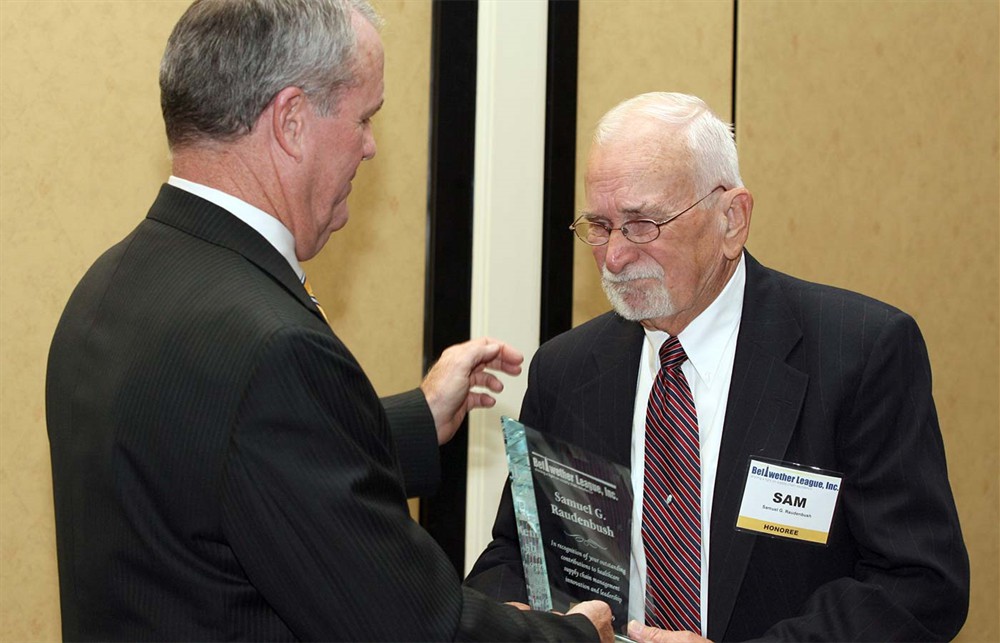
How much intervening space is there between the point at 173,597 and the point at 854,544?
129 centimetres

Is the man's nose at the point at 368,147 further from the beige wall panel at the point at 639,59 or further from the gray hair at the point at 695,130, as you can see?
the beige wall panel at the point at 639,59

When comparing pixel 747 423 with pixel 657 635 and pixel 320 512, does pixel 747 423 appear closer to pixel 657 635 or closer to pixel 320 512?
pixel 657 635

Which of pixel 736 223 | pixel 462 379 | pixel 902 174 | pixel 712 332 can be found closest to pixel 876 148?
pixel 902 174

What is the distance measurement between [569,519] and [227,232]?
32.5 inches

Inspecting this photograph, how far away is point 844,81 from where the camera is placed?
4.23 meters

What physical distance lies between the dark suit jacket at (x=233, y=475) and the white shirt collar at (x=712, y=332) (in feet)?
2.79

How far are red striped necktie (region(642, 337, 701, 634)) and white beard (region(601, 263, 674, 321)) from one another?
0.14 meters

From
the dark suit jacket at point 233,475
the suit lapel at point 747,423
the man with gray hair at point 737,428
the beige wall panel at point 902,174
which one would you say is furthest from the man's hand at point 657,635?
the beige wall panel at point 902,174

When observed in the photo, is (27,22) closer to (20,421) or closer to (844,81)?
(20,421)

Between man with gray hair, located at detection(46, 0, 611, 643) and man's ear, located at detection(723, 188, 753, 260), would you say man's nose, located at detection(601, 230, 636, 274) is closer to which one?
man's ear, located at detection(723, 188, 753, 260)

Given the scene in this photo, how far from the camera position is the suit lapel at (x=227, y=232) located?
158 centimetres

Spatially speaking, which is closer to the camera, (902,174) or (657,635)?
(657,635)

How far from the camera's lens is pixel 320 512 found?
1416mm

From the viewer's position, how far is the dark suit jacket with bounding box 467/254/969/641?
1.98 m
